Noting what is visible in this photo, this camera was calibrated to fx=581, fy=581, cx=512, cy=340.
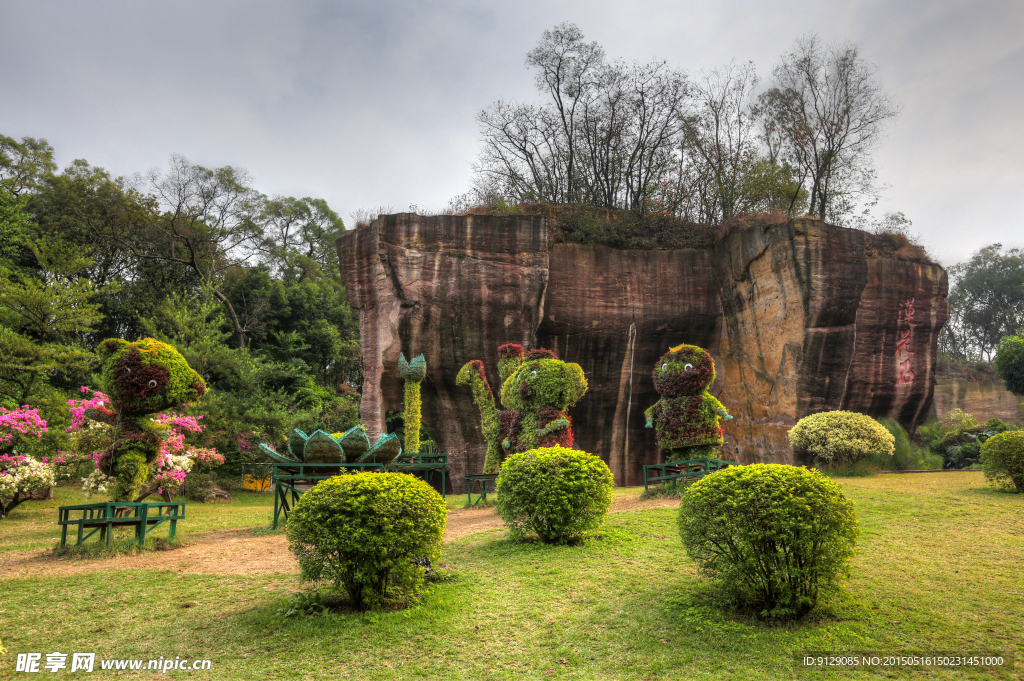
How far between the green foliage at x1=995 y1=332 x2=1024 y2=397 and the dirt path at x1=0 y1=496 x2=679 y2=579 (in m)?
24.9

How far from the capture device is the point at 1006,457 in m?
9.60

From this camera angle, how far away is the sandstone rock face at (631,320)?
16844 mm

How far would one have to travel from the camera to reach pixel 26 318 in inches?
647

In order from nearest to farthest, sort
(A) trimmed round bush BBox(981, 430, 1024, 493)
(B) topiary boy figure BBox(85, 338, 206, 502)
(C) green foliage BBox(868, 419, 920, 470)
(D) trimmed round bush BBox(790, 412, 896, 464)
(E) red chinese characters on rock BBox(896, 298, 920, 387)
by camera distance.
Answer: (B) topiary boy figure BBox(85, 338, 206, 502)
(A) trimmed round bush BBox(981, 430, 1024, 493)
(D) trimmed round bush BBox(790, 412, 896, 464)
(C) green foliage BBox(868, 419, 920, 470)
(E) red chinese characters on rock BBox(896, 298, 920, 387)

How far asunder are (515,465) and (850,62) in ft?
67.8

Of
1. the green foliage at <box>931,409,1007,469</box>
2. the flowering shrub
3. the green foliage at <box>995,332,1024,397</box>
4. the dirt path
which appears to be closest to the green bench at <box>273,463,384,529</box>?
the dirt path

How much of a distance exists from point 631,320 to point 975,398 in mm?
19678

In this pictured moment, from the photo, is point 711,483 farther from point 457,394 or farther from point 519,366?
point 457,394

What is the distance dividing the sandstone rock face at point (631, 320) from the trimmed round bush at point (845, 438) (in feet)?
11.1

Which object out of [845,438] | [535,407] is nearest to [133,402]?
[535,407]

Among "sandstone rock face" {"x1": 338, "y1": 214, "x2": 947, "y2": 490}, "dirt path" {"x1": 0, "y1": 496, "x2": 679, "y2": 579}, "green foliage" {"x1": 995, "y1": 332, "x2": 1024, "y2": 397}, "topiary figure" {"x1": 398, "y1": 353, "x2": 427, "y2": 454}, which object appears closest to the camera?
"dirt path" {"x1": 0, "y1": 496, "x2": 679, "y2": 579}

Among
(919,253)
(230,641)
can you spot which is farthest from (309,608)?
(919,253)

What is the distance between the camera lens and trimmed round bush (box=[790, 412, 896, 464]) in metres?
12.9

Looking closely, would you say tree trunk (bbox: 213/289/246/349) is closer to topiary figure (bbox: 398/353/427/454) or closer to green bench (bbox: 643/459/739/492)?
topiary figure (bbox: 398/353/427/454)
